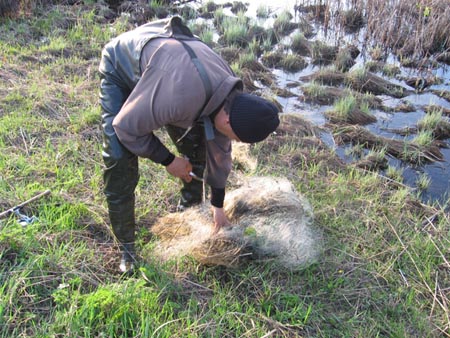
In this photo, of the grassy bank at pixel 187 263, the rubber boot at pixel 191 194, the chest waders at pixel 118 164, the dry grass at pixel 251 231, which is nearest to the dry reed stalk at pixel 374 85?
the grassy bank at pixel 187 263

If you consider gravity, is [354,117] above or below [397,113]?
above

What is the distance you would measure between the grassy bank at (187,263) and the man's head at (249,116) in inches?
39.4

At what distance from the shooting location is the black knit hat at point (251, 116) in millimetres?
2109

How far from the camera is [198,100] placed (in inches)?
84.0

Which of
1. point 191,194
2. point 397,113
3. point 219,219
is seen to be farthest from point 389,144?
point 219,219

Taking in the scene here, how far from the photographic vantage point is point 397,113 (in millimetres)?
5859

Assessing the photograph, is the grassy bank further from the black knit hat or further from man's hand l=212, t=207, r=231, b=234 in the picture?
the black knit hat

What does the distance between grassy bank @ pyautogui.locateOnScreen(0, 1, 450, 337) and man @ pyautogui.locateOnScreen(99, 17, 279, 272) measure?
0.39 meters

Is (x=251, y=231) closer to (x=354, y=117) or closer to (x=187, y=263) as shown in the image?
(x=187, y=263)

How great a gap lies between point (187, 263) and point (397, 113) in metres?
4.33

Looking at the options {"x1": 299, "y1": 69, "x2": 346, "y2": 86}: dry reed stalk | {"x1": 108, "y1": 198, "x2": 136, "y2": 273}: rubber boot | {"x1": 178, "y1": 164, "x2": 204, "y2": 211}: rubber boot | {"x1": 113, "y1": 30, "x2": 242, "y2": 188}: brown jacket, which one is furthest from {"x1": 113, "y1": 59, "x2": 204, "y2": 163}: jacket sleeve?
{"x1": 299, "y1": 69, "x2": 346, "y2": 86}: dry reed stalk

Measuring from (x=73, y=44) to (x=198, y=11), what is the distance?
394 centimetres

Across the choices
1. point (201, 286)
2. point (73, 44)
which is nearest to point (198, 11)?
point (73, 44)

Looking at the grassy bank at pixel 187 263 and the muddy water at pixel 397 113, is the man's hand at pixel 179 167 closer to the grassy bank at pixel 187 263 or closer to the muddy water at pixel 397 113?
the grassy bank at pixel 187 263
